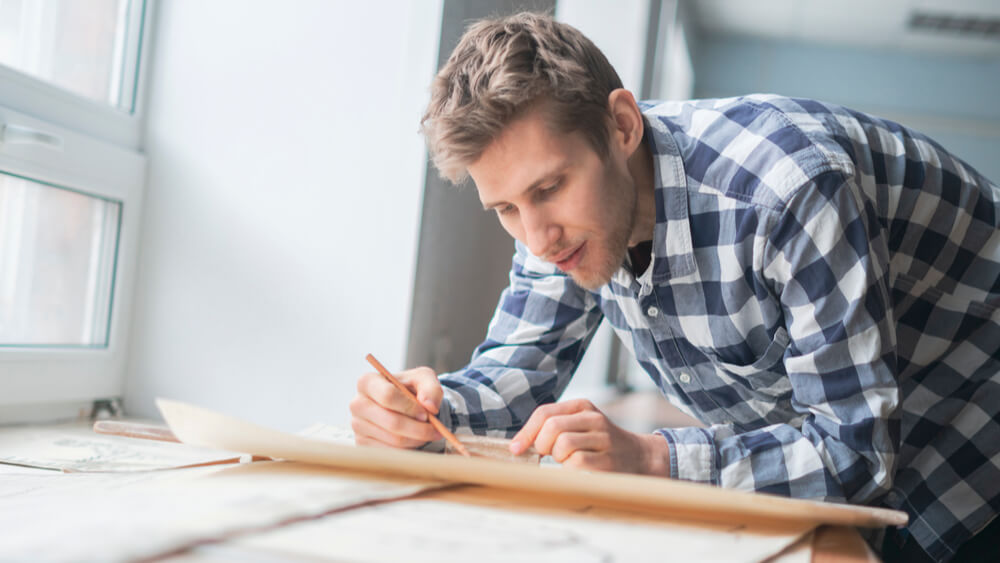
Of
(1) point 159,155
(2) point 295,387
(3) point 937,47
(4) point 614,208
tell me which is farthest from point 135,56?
(3) point 937,47

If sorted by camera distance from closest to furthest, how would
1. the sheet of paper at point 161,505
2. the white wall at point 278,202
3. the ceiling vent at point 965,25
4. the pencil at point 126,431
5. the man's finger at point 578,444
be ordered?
the sheet of paper at point 161,505 → the man's finger at point 578,444 → the pencil at point 126,431 → the white wall at point 278,202 → the ceiling vent at point 965,25

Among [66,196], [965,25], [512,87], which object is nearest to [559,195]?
[512,87]

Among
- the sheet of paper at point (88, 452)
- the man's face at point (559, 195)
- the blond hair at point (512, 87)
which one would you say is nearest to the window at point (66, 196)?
the sheet of paper at point (88, 452)

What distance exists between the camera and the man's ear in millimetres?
1061

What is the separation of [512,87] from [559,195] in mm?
145

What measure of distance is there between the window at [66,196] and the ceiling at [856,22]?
274cm

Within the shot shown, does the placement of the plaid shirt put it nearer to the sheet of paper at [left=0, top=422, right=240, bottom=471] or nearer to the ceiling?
the sheet of paper at [left=0, top=422, right=240, bottom=471]

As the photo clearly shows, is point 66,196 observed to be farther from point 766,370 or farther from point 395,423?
point 766,370

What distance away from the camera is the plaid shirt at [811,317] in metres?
0.83

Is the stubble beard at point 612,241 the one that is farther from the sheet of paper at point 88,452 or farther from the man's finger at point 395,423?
the sheet of paper at point 88,452

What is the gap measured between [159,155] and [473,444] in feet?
3.27

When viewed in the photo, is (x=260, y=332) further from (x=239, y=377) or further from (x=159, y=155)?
(x=159, y=155)

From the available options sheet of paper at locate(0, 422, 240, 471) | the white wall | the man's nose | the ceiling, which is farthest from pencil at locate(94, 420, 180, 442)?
the ceiling

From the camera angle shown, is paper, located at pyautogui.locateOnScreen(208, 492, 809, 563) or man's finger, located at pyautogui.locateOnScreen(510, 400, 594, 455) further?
man's finger, located at pyautogui.locateOnScreen(510, 400, 594, 455)
